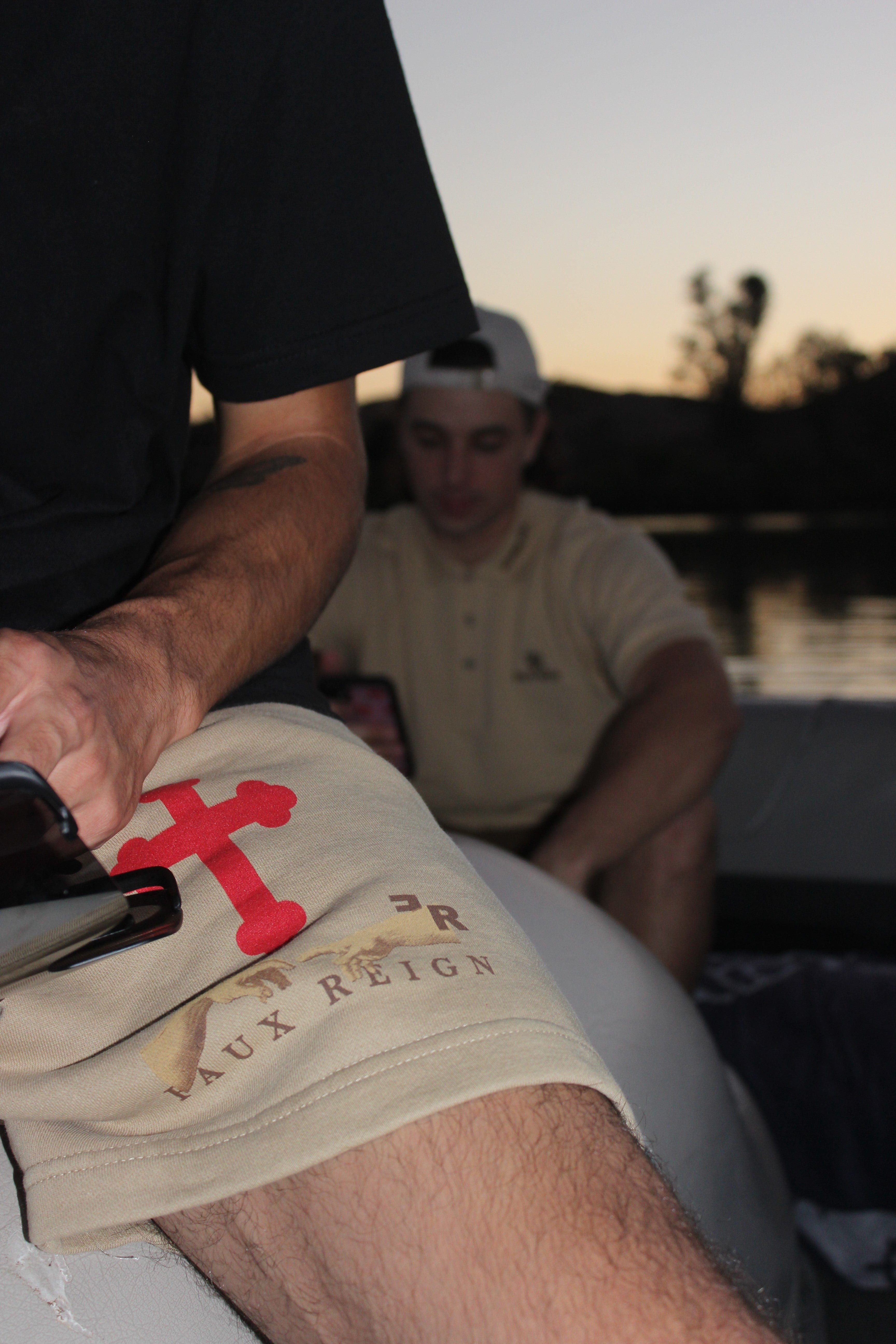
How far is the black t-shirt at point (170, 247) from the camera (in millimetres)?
616

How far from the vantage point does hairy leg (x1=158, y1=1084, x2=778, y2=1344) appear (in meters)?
0.39

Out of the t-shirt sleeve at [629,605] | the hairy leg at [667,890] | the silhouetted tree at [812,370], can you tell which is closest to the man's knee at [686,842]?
the hairy leg at [667,890]

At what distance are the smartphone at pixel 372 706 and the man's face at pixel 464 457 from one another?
0.32 meters

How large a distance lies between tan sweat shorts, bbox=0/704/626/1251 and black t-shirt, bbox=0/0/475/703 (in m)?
0.14

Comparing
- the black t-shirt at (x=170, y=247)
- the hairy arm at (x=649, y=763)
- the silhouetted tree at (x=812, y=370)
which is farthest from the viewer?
the silhouetted tree at (x=812, y=370)

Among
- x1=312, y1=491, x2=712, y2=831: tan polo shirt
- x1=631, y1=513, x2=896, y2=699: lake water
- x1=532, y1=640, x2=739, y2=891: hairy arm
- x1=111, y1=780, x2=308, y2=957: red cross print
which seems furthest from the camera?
x1=631, y1=513, x2=896, y2=699: lake water

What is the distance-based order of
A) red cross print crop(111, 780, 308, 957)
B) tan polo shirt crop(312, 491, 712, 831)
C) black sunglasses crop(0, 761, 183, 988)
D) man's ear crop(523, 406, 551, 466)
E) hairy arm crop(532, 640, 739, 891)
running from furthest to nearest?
man's ear crop(523, 406, 551, 466)
tan polo shirt crop(312, 491, 712, 831)
hairy arm crop(532, 640, 739, 891)
red cross print crop(111, 780, 308, 957)
black sunglasses crop(0, 761, 183, 988)

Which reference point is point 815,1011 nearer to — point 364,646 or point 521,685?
point 521,685

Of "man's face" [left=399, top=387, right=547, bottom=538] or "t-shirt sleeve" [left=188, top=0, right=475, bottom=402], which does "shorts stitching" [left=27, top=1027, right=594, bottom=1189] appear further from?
"man's face" [left=399, top=387, right=547, bottom=538]

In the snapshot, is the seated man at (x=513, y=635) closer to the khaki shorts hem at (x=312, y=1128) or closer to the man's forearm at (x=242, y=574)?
the man's forearm at (x=242, y=574)

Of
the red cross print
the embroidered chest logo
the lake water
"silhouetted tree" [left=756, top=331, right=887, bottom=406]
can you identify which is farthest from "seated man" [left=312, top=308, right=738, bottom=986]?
"silhouetted tree" [left=756, top=331, right=887, bottom=406]

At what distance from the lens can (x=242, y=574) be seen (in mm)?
604

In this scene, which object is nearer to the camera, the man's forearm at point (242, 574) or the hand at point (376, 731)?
the man's forearm at point (242, 574)

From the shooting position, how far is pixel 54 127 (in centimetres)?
62
